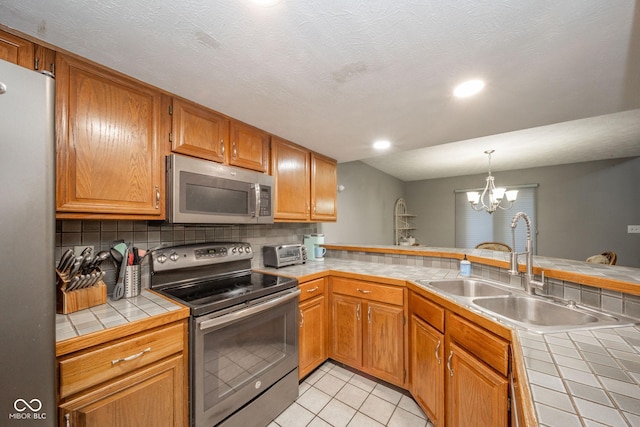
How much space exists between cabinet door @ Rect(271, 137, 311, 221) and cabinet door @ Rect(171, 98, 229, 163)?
46 centimetres

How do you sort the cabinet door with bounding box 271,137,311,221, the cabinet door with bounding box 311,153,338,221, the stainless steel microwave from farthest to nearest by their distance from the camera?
the cabinet door with bounding box 311,153,338,221, the cabinet door with bounding box 271,137,311,221, the stainless steel microwave

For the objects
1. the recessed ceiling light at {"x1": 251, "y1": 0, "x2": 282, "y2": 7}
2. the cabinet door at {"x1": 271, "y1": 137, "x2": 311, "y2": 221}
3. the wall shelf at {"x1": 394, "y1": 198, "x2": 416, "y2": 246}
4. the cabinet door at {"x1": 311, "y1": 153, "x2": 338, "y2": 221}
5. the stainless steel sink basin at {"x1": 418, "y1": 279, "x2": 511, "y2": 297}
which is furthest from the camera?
the wall shelf at {"x1": 394, "y1": 198, "x2": 416, "y2": 246}

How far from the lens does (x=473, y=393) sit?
3.86 ft

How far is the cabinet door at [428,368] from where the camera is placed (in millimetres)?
1442

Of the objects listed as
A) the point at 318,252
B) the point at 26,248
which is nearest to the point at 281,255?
the point at 318,252

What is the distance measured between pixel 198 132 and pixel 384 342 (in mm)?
1964

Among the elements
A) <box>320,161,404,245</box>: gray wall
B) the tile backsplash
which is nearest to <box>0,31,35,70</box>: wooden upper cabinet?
the tile backsplash

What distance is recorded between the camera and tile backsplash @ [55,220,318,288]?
1.31 meters

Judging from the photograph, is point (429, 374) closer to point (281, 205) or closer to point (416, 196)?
point (281, 205)

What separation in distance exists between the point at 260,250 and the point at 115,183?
126cm

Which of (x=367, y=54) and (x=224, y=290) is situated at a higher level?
(x=367, y=54)

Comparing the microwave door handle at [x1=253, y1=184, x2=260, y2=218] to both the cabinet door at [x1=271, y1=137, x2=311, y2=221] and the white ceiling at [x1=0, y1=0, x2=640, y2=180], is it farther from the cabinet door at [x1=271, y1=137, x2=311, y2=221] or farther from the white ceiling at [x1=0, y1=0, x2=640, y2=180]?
the white ceiling at [x1=0, y1=0, x2=640, y2=180]

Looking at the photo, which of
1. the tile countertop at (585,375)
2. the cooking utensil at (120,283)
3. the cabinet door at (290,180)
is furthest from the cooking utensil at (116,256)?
the tile countertop at (585,375)

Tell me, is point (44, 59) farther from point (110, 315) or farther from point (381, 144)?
point (381, 144)
